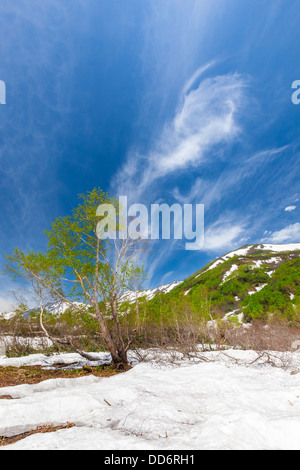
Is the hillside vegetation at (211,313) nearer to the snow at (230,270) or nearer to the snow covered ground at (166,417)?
the snow at (230,270)

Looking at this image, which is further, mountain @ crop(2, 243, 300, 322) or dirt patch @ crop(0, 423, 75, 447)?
mountain @ crop(2, 243, 300, 322)

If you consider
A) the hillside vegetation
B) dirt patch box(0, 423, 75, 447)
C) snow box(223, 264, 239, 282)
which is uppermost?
snow box(223, 264, 239, 282)

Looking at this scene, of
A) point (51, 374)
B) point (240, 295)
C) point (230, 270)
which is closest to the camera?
point (51, 374)

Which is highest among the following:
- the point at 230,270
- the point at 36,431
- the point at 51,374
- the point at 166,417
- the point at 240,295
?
the point at 230,270

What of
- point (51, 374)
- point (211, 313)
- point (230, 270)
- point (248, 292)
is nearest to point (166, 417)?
point (51, 374)

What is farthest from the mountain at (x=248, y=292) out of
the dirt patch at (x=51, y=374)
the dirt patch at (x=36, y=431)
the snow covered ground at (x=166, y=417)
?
the dirt patch at (x=36, y=431)

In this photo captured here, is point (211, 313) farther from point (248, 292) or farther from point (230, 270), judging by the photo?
point (230, 270)

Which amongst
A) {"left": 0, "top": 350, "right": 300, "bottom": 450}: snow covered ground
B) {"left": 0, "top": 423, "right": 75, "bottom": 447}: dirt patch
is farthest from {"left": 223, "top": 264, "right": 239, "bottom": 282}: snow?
{"left": 0, "top": 423, "right": 75, "bottom": 447}: dirt patch

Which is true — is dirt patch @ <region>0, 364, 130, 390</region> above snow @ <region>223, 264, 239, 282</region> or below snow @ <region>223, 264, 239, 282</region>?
below

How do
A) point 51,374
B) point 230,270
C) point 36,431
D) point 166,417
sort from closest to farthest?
point 36,431 → point 166,417 → point 51,374 → point 230,270

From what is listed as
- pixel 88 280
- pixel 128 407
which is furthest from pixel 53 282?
pixel 128 407

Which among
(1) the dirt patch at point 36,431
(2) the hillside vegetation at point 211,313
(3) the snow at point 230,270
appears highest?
(3) the snow at point 230,270

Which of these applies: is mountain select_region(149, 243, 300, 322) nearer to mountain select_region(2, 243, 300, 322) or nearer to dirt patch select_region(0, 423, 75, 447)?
mountain select_region(2, 243, 300, 322)
